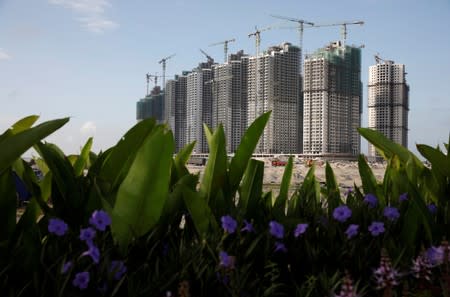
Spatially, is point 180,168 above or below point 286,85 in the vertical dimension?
below

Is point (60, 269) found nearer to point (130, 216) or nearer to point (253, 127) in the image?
point (130, 216)

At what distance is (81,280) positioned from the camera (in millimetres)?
982

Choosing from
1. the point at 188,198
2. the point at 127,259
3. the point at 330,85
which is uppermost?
the point at 330,85

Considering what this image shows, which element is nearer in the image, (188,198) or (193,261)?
(193,261)

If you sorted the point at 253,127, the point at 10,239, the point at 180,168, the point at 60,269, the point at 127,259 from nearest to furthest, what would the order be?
the point at 60,269 → the point at 127,259 → the point at 10,239 → the point at 253,127 → the point at 180,168

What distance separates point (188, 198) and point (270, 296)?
1.16 feet

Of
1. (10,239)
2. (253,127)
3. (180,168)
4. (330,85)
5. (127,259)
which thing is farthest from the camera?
(330,85)

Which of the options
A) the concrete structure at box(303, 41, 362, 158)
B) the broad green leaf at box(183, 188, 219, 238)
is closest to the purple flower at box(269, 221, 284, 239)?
the broad green leaf at box(183, 188, 219, 238)

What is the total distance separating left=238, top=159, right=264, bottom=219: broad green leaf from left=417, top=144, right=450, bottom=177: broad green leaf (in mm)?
580

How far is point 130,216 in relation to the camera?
49.9 inches

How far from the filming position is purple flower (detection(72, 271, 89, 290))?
972 mm

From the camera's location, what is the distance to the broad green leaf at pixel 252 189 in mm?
1663

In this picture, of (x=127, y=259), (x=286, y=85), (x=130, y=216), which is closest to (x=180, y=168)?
(x=130, y=216)

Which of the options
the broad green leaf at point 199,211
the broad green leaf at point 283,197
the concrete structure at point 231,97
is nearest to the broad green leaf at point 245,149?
the broad green leaf at point 283,197
